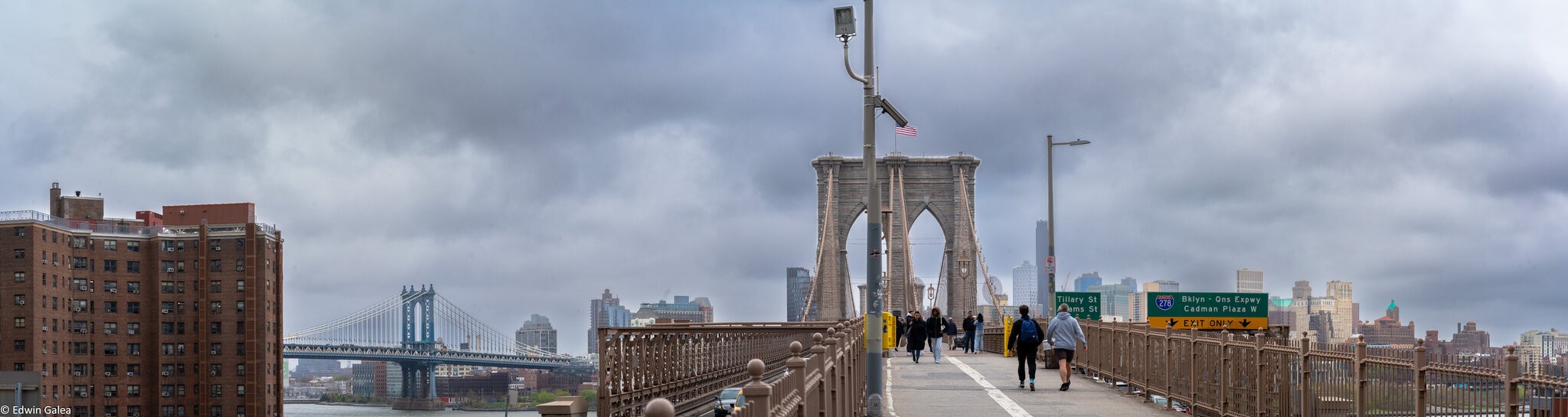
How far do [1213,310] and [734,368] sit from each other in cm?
1339

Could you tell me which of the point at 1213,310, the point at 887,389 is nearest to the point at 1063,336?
the point at 887,389

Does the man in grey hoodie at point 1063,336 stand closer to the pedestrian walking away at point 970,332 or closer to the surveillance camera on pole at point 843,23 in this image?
the surveillance camera on pole at point 843,23

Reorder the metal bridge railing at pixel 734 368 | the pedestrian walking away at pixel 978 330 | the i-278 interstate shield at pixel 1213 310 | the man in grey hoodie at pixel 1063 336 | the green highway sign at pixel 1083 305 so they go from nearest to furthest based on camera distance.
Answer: the metal bridge railing at pixel 734 368
the man in grey hoodie at pixel 1063 336
the i-278 interstate shield at pixel 1213 310
the green highway sign at pixel 1083 305
the pedestrian walking away at pixel 978 330

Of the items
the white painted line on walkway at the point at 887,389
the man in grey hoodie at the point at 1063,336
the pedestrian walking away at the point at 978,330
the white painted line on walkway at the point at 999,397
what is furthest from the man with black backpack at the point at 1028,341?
the pedestrian walking away at the point at 978,330

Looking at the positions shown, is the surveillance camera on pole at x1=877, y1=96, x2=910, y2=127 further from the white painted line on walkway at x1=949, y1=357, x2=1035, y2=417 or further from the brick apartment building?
the brick apartment building

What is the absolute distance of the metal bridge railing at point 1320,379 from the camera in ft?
30.0

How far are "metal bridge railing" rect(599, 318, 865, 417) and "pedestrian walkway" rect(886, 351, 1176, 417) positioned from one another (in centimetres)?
97

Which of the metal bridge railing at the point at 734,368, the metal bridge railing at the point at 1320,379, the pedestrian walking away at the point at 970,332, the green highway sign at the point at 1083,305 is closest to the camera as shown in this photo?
the metal bridge railing at the point at 734,368

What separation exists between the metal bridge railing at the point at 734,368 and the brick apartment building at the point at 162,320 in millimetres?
118657

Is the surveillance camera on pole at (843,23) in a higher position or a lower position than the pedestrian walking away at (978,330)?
higher

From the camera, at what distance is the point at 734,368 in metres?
26.1

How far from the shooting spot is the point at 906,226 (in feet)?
282

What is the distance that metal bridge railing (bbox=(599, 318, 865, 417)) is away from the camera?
6603 millimetres

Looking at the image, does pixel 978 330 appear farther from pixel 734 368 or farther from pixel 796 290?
pixel 796 290
